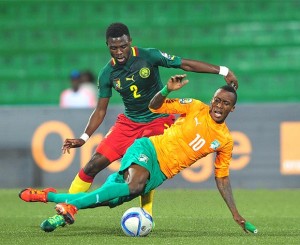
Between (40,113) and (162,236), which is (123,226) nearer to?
(162,236)

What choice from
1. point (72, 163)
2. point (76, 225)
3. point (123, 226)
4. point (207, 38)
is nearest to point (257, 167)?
point (72, 163)

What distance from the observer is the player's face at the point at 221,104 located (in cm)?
810

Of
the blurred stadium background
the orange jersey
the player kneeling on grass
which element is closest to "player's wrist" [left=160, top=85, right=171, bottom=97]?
the player kneeling on grass

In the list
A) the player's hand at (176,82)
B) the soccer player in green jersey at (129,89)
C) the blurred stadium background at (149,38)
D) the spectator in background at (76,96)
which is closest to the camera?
the player's hand at (176,82)

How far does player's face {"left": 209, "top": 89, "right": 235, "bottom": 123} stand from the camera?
8.10m

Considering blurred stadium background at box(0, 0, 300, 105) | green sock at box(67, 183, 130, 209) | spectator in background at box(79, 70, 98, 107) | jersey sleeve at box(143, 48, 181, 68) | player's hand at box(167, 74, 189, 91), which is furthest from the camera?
blurred stadium background at box(0, 0, 300, 105)

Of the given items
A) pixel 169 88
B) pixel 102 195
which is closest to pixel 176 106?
pixel 169 88

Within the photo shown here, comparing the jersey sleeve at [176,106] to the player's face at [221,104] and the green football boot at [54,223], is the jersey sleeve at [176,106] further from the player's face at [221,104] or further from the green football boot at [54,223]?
the green football boot at [54,223]

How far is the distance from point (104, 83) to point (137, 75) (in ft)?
1.10

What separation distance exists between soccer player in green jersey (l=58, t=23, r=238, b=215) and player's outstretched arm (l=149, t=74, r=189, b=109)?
30.7 inches

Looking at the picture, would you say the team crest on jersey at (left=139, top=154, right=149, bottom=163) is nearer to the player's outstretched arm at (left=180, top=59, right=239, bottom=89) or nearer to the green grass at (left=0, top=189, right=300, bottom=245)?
the green grass at (left=0, top=189, right=300, bottom=245)

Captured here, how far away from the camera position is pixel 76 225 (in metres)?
9.40

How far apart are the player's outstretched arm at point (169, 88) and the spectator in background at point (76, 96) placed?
759 cm

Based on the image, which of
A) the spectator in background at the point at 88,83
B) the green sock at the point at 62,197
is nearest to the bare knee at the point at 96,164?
the green sock at the point at 62,197
